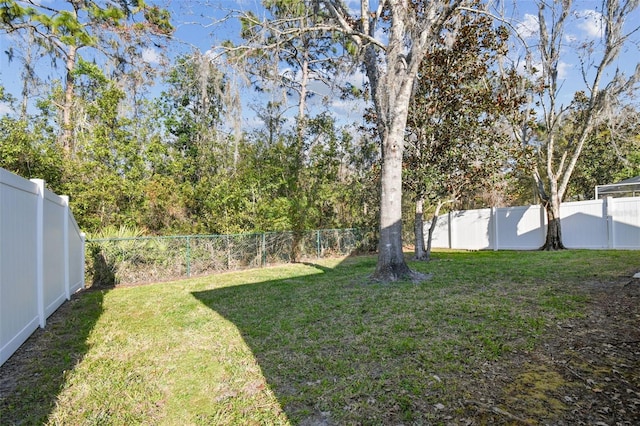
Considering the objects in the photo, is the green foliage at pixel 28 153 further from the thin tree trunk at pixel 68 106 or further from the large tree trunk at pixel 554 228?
the large tree trunk at pixel 554 228

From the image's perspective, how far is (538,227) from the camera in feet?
39.9

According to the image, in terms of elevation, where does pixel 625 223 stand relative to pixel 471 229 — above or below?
above

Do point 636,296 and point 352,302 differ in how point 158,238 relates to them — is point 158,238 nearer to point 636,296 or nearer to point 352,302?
point 352,302

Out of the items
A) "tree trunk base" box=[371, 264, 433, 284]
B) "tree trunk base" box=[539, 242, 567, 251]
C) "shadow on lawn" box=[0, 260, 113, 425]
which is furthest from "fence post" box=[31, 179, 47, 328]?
"tree trunk base" box=[539, 242, 567, 251]

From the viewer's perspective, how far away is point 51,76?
11.5m

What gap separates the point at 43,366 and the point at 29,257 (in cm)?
129

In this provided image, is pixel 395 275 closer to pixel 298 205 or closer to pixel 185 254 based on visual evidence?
pixel 298 205

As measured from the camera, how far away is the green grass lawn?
2336mm

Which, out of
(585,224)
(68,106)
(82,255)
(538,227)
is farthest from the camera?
(538,227)

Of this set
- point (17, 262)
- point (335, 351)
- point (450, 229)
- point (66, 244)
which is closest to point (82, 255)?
point (66, 244)

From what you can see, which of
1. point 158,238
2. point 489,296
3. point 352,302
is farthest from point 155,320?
point 489,296

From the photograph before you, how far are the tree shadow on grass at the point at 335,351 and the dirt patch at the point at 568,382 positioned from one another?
0.41m

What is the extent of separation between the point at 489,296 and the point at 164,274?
265 inches

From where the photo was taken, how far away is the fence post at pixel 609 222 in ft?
34.2
